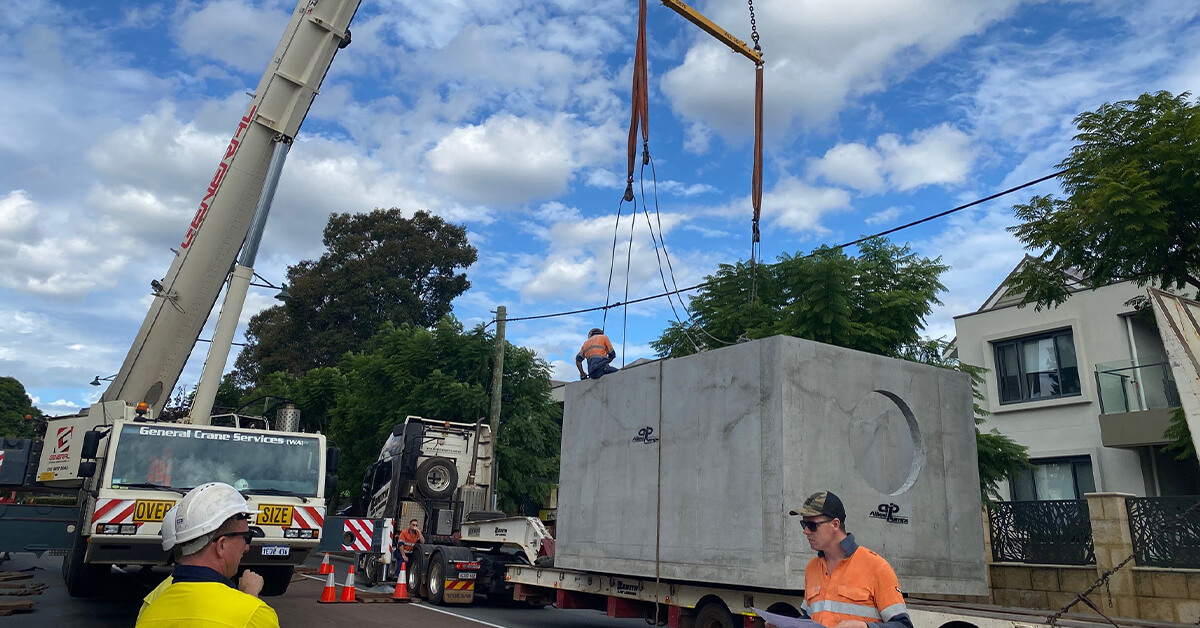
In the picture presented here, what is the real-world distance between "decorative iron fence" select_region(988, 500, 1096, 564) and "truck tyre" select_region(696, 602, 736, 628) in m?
6.45

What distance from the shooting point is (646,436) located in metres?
9.52

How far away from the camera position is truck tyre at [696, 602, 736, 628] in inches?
328

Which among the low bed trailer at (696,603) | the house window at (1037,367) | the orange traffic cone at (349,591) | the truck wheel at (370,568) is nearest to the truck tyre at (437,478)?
the truck wheel at (370,568)

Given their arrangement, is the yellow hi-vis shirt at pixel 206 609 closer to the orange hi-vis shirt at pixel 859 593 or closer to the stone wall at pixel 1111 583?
the orange hi-vis shirt at pixel 859 593

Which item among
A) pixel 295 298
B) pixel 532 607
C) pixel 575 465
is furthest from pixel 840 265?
pixel 295 298

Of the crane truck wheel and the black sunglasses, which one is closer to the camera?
the black sunglasses

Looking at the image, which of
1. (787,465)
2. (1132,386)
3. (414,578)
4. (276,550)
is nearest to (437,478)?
(414,578)

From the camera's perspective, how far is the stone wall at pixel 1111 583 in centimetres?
1050

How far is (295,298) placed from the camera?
4494 centimetres

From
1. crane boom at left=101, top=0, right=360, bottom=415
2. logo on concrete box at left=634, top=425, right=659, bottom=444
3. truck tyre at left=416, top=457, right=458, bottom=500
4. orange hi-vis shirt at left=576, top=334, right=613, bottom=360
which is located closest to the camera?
logo on concrete box at left=634, top=425, right=659, bottom=444

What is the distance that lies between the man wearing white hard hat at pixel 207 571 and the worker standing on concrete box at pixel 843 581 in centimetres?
256

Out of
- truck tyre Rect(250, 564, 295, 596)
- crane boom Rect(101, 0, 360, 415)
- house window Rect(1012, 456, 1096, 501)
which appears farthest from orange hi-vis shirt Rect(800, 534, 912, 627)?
house window Rect(1012, 456, 1096, 501)

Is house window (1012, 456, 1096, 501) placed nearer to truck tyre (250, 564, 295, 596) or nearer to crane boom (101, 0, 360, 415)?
truck tyre (250, 564, 295, 596)

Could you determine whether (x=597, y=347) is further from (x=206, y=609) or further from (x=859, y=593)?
(x=206, y=609)
